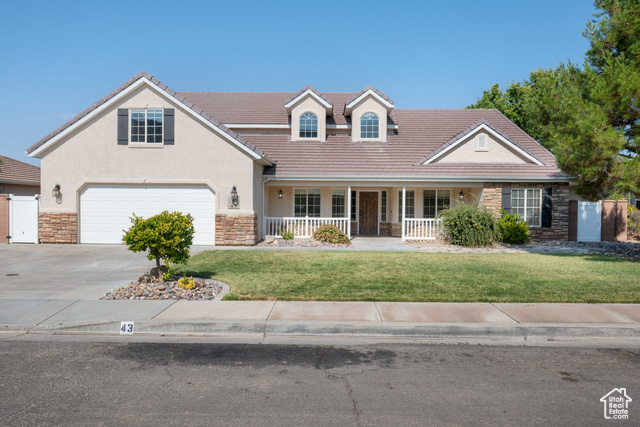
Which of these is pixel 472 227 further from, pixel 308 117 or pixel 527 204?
pixel 308 117

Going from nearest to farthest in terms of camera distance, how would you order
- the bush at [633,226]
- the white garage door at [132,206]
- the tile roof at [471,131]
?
the white garage door at [132,206]
the tile roof at [471,131]
the bush at [633,226]

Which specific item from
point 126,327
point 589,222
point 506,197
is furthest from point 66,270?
point 589,222

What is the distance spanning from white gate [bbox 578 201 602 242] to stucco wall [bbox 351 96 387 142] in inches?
374

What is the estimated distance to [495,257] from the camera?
14.6 meters

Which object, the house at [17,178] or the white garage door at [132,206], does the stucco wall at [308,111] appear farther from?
the house at [17,178]

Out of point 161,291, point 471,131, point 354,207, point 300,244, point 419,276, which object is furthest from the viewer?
point 354,207

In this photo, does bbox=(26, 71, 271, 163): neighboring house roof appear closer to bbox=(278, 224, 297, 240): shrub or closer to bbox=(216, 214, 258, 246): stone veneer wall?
bbox=(216, 214, 258, 246): stone veneer wall

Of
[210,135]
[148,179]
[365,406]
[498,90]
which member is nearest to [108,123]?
[148,179]

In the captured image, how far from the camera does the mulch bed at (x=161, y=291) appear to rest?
8.57 metres

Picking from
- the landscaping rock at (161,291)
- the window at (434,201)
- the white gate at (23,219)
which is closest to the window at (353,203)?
the window at (434,201)

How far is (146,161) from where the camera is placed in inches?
676

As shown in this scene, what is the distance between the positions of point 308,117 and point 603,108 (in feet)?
42.0

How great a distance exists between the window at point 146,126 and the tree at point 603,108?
1345 cm

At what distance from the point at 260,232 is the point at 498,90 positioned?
27.0 m
